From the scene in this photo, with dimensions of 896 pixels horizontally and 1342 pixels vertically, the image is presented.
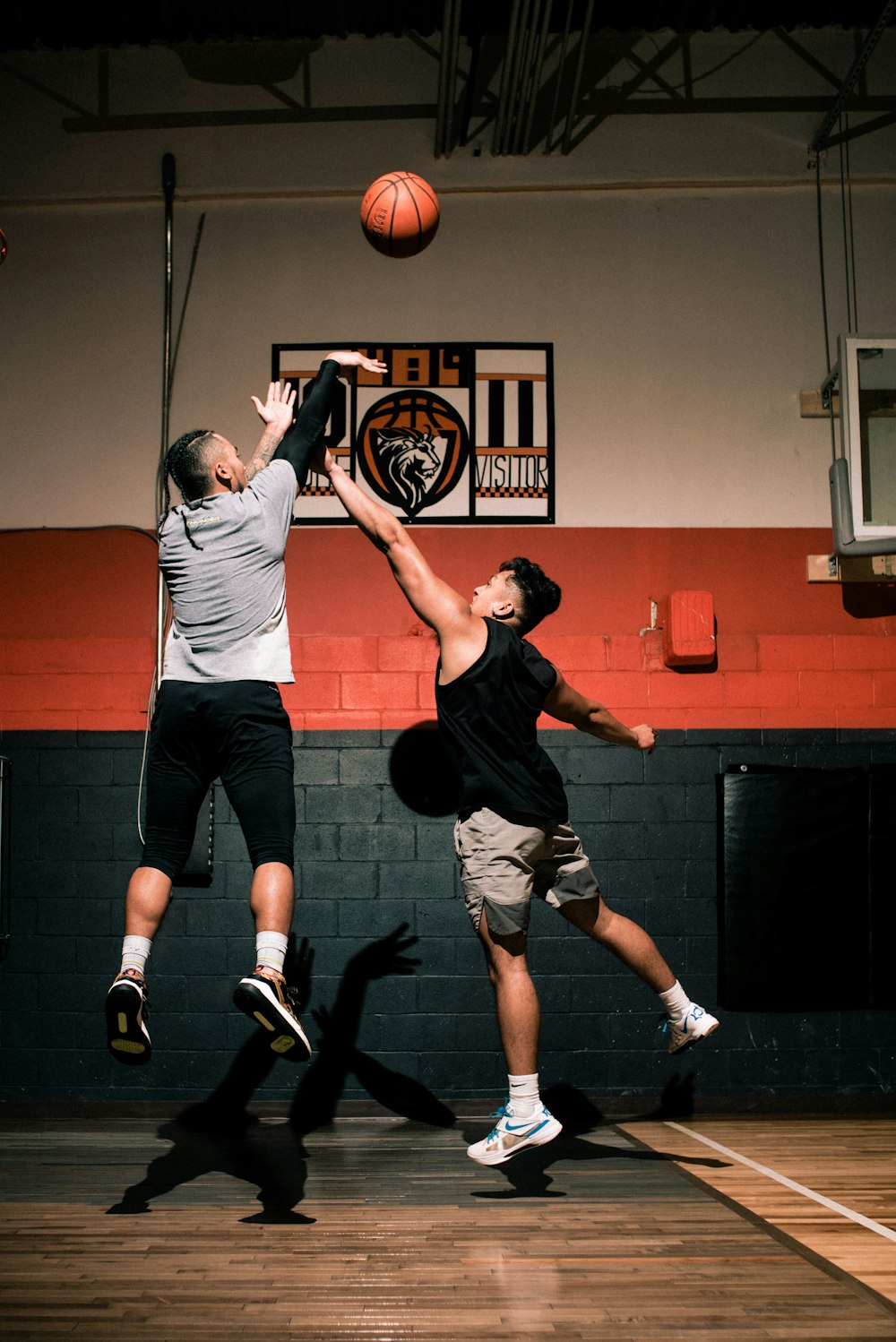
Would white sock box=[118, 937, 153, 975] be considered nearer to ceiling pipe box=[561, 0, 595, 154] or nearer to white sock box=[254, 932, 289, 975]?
white sock box=[254, 932, 289, 975]

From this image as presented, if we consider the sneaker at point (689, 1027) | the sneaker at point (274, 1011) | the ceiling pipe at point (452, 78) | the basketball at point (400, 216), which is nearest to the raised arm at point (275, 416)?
the basketball at point (400, 216)

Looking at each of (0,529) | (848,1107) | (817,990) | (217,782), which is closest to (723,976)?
(817,990)

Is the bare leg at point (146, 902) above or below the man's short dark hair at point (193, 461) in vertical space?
below

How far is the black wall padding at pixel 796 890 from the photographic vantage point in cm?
533

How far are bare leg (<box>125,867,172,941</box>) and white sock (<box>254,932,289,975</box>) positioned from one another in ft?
1.09

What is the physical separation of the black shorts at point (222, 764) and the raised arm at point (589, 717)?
1.13 meters

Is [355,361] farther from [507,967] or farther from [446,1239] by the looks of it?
[446,1239]

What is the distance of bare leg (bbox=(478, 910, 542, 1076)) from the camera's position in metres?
3.58

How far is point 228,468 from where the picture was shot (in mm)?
3492

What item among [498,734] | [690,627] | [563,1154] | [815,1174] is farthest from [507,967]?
[690,627]

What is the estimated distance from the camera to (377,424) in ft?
18.9

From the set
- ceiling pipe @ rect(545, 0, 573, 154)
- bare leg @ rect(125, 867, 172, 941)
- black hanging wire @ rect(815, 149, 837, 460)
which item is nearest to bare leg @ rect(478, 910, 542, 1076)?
bare leg @ rect(125, 867, 172, 941)

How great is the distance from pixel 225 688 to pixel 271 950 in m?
0.79

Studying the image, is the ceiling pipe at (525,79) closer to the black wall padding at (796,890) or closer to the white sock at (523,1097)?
the black wall padding at (796,890)
